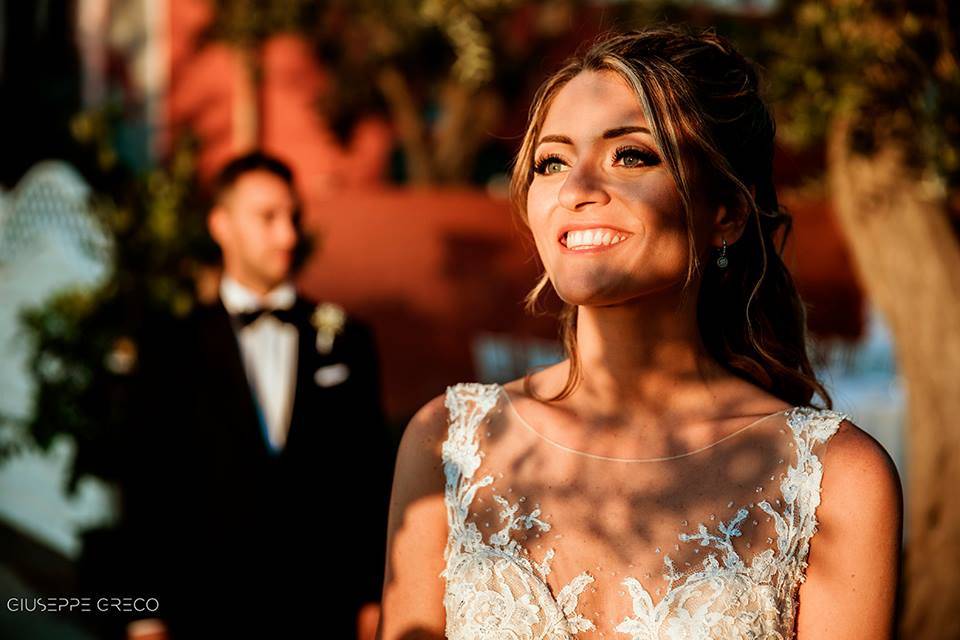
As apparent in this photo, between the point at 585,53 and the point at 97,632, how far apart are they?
14.5ft

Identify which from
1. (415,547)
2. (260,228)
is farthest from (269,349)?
(415,547)

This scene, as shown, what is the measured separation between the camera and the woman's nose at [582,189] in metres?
2.26

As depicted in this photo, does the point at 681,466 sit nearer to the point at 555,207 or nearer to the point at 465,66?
the point at 555,207

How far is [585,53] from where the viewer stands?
252 cm

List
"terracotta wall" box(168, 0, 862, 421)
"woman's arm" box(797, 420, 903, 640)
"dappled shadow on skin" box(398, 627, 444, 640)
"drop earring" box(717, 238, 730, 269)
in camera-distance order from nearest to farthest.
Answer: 1. "woman's arm" box(797, 420, 903, 640)
2. "dappled shadow on skin" box(398, 627, 444, 640)
3. "drop earring" box(717, 238, 730, 269)
4. "terracotta wall" box(168, 0, 862, 421)

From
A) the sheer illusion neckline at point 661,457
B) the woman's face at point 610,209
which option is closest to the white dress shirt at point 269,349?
the sheer illusion neckline at point 661,457

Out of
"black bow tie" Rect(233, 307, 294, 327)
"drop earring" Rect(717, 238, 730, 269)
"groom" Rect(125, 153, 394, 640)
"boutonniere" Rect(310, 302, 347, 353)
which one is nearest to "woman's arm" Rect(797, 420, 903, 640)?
"drop earring" Rect(717, 238, 730, 269)

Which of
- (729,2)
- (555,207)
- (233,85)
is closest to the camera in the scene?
(555,207)

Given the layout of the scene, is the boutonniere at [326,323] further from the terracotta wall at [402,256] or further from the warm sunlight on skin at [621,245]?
the terracotta wall at [402,256]

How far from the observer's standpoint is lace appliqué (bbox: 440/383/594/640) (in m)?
2.23

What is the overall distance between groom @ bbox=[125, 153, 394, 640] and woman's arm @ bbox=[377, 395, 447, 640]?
1.54 m

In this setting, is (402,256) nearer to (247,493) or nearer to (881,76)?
(881,76)

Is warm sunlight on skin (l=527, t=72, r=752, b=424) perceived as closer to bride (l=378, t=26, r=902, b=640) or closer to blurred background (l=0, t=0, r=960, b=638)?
bride (l=378, t=26, r=902, b=640)

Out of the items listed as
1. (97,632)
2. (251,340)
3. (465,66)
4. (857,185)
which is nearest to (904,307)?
(857,185)
